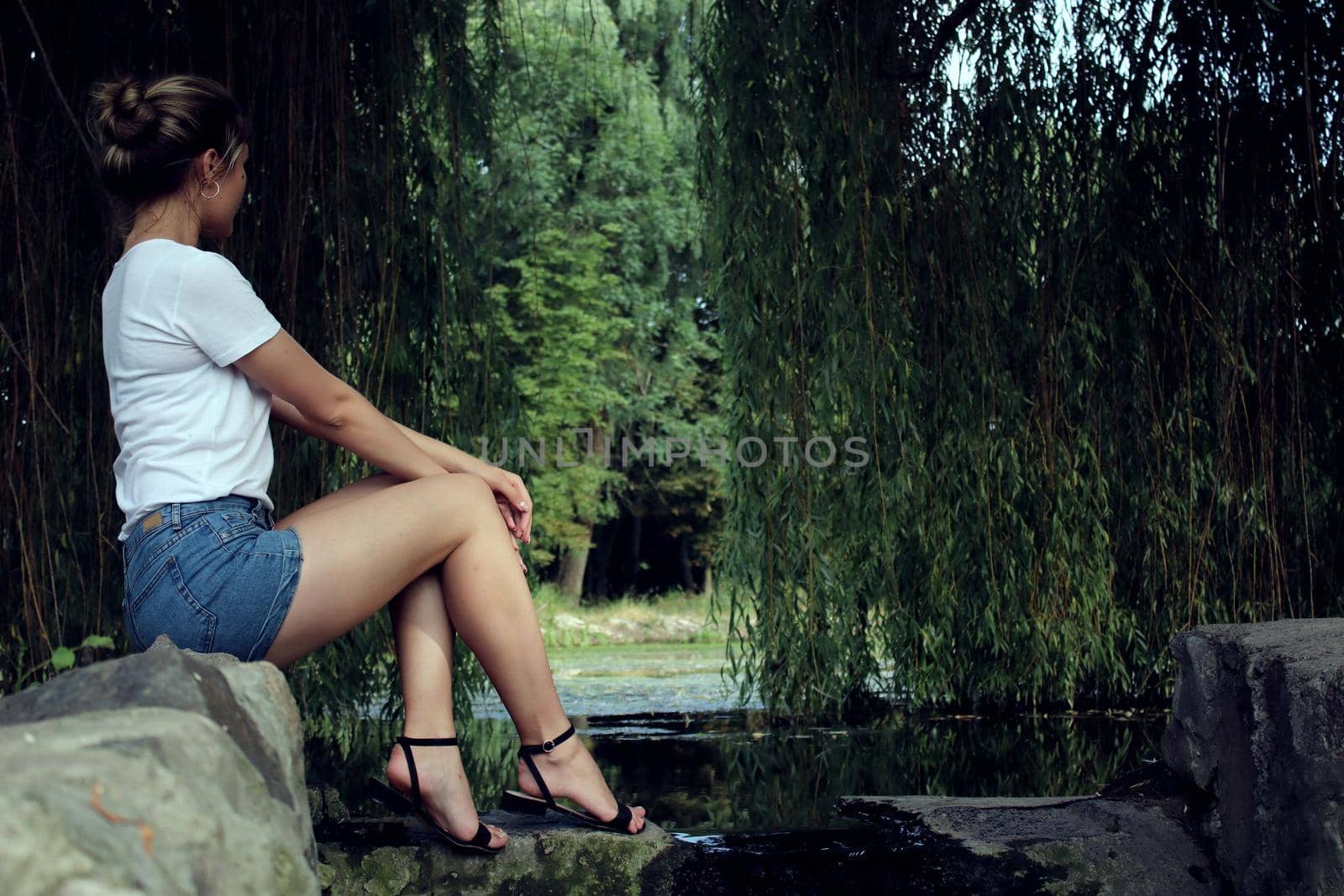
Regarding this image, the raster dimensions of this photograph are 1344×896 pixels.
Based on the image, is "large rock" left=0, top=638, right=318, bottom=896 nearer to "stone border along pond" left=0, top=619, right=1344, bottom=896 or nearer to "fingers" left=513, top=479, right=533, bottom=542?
"stone border along pond" left=0, top=619, right=1344, bottom=896

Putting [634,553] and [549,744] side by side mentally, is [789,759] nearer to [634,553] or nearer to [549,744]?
[549,744]

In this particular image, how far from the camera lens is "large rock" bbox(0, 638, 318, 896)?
0.83m

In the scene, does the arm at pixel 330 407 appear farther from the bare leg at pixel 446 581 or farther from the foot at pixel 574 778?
the foot at pixel 574 778

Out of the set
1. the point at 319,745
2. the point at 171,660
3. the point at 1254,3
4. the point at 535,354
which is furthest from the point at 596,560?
the point at 171,660

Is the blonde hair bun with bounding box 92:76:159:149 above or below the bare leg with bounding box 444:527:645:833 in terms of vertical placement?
above

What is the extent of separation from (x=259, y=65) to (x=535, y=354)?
12.2 metres

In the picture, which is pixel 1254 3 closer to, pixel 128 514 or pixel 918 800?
pixel 918 800

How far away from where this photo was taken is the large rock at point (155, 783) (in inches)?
32.5

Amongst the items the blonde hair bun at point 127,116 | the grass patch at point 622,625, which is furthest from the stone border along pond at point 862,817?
the grass patch at point 622,625

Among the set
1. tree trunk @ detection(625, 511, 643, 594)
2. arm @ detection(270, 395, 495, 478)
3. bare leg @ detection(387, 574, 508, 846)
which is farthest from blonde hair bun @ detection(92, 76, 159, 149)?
tree trunk @ detection(625, 511, 643, 594)

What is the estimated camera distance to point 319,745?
12.2 feet

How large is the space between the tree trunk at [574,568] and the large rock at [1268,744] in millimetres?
13865

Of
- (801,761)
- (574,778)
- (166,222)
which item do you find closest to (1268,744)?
(574,778)

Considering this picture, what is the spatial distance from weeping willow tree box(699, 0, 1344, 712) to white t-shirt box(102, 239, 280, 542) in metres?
1.89
